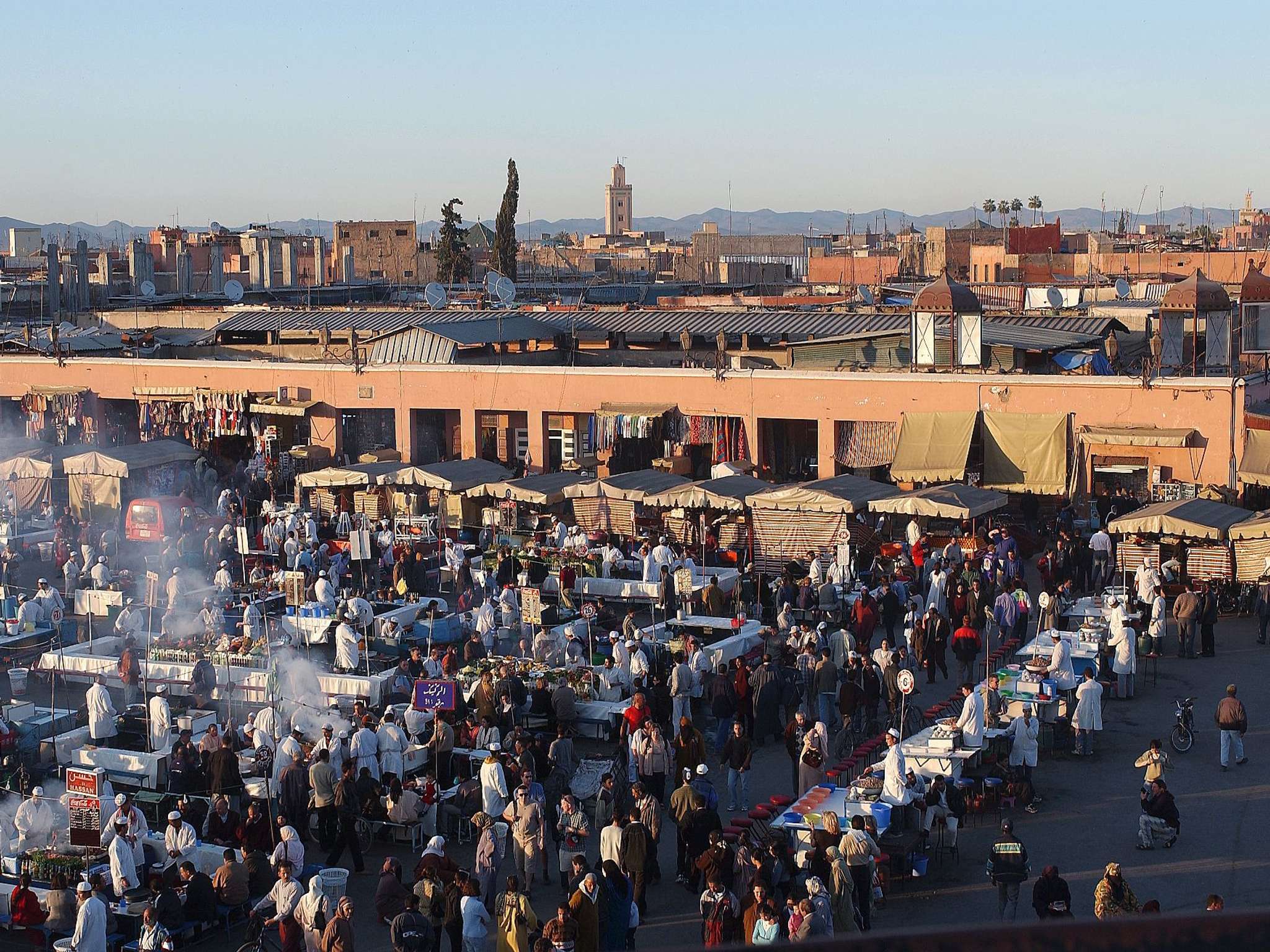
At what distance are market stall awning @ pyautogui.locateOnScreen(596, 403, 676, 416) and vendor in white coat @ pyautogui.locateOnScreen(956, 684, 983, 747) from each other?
16995 millimetres

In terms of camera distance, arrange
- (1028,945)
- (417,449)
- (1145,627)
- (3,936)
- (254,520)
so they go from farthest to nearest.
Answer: (417,449) < (254,520) < (1145,627) < (3,936) < (1028,945)

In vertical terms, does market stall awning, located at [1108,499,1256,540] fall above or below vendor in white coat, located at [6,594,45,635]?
above

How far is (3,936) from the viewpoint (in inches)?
470

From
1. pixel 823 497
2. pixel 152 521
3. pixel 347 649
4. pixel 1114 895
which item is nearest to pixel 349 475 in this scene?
pixel 152 521

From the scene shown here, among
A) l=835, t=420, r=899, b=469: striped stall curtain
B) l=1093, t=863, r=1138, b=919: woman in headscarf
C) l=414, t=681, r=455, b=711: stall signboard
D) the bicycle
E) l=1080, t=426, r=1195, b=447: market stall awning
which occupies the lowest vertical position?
the bicycle

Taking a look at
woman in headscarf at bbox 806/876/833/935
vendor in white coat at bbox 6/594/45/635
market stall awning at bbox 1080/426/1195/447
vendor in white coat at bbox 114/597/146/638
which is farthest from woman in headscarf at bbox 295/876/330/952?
market stall awning at bbox 1080/426/1195/447

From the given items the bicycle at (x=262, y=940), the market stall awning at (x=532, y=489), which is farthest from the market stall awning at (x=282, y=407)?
the bicycle at (x=262, y=940)

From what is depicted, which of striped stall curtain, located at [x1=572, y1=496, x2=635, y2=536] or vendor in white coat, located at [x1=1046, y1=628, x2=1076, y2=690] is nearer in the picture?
vendor in white coat, located at [x1=1046, y1=628, x2=1076, y2=690]

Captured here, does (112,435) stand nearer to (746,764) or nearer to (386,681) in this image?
(386,681)

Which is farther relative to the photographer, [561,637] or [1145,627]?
[1145,627]

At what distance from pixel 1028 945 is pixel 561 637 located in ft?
60.4

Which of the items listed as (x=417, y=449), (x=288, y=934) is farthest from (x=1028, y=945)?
(x=417, y=449)

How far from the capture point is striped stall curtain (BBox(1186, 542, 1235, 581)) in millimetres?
22359

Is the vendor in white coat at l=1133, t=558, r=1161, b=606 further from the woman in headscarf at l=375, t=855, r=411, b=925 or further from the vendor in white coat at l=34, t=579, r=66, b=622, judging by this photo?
the vendor in white coat at l=34, t=579, r=66, b=622
